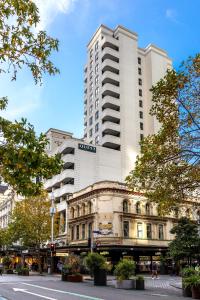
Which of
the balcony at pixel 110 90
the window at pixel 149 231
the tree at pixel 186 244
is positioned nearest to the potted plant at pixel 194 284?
the tree at pixel 186 244

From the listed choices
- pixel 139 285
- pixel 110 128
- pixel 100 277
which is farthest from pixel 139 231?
pixel 139 285

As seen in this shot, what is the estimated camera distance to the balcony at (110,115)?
64.6 meters

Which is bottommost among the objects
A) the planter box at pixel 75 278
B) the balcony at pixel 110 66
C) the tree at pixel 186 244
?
the planter box at pixel 75 278

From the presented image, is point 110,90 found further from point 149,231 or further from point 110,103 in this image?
point 149,231

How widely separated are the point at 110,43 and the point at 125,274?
52236mm

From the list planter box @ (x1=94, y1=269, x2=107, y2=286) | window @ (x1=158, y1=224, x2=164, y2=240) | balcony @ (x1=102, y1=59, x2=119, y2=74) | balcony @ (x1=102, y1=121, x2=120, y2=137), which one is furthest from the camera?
balcony @ (x1=102, y1=59, x2=119, y2=74)

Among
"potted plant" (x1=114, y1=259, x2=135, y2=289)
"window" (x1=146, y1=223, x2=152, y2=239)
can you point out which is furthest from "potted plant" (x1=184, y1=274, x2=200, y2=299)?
"window" (x1=146, y1=223, x2=152, y2=239)

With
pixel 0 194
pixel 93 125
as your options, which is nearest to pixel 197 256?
pixel 93 125

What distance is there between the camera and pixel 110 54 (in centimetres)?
6900

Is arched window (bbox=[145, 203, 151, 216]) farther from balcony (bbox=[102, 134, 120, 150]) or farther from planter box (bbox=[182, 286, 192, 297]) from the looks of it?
planter box (bbox=[182, 286, 192, 297])

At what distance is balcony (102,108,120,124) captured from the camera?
212ft

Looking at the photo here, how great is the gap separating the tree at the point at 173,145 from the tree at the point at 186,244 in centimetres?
2062

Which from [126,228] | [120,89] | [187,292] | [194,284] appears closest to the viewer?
[194,284]

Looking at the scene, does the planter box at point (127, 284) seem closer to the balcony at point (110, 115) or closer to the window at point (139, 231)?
the window at point (139, 231)
